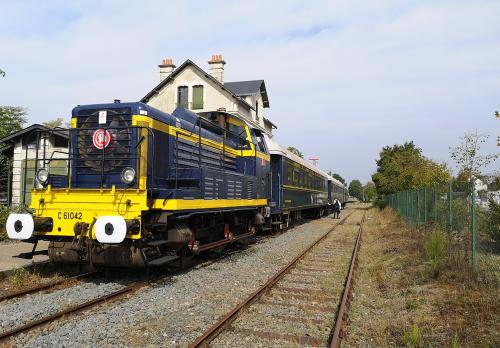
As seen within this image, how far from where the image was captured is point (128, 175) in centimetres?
673

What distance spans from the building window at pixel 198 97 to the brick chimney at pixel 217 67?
87.2 inches

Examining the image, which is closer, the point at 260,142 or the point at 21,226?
the point at 21,226

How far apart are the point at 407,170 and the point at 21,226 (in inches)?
1067

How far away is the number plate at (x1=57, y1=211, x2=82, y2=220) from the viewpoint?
6738 mm

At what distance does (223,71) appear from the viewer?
3275 cm

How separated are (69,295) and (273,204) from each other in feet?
→ 28.9

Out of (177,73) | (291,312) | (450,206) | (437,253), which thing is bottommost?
(291,312)

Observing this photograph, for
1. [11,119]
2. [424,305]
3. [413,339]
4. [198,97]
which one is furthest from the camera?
[11,119]

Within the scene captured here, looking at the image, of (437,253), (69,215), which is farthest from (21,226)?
(437,253)

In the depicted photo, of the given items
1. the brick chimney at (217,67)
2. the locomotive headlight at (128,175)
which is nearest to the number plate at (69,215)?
the locomotive headlight at (128,175)

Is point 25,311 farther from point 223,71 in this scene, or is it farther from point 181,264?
point 223,71

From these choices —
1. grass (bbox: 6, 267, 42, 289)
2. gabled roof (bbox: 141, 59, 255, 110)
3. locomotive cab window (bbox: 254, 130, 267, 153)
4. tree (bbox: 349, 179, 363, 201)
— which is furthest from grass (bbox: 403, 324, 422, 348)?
tree (bbox: 349, 179, 363, 201)

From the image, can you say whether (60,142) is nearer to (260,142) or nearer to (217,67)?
(260,142)

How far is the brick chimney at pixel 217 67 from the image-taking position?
32406mm
